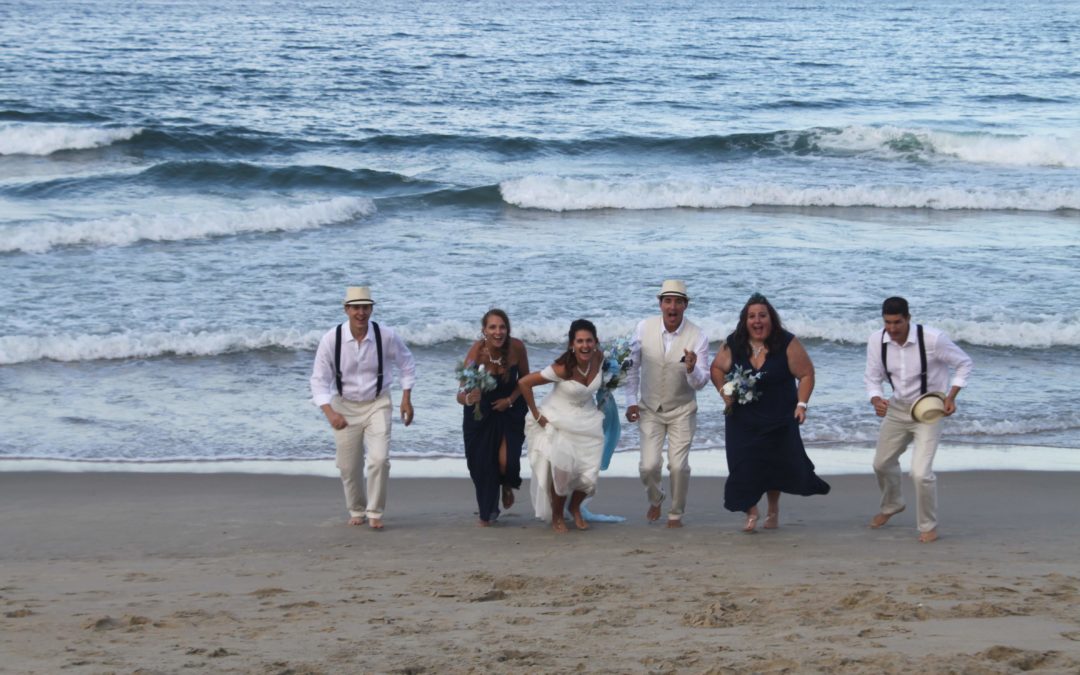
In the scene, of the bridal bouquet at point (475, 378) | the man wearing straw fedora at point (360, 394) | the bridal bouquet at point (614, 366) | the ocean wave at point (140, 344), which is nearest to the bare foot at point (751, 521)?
the bridal bouquet at point (614, 366)

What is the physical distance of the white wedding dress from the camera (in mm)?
8156

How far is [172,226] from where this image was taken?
19047 millimetres

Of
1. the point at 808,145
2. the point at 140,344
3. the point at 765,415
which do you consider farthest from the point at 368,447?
the point at 808,145

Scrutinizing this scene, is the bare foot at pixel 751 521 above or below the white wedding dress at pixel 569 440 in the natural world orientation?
below

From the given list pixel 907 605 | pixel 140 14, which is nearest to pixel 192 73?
pixel 140 14

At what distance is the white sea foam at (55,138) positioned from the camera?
26516 millimetres

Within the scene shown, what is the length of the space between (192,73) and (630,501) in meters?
30.3

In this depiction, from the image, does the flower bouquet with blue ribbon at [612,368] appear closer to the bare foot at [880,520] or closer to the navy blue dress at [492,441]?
the navy blue dress at [492,441]

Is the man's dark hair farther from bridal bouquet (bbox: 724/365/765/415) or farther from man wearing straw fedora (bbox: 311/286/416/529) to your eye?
man wearing straw fedora (bbox: 311/286/416/529)

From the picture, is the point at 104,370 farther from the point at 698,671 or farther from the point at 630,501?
the point at 698,671

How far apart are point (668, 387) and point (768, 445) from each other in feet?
2.43

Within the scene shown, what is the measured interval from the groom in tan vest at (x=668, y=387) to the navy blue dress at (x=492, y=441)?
77 centimetres

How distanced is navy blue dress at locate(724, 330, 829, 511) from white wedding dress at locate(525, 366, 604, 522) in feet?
2.91

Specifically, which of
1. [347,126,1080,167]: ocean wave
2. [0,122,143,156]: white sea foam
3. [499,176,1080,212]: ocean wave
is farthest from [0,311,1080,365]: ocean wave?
[0,122,143,156]: white sea foam
